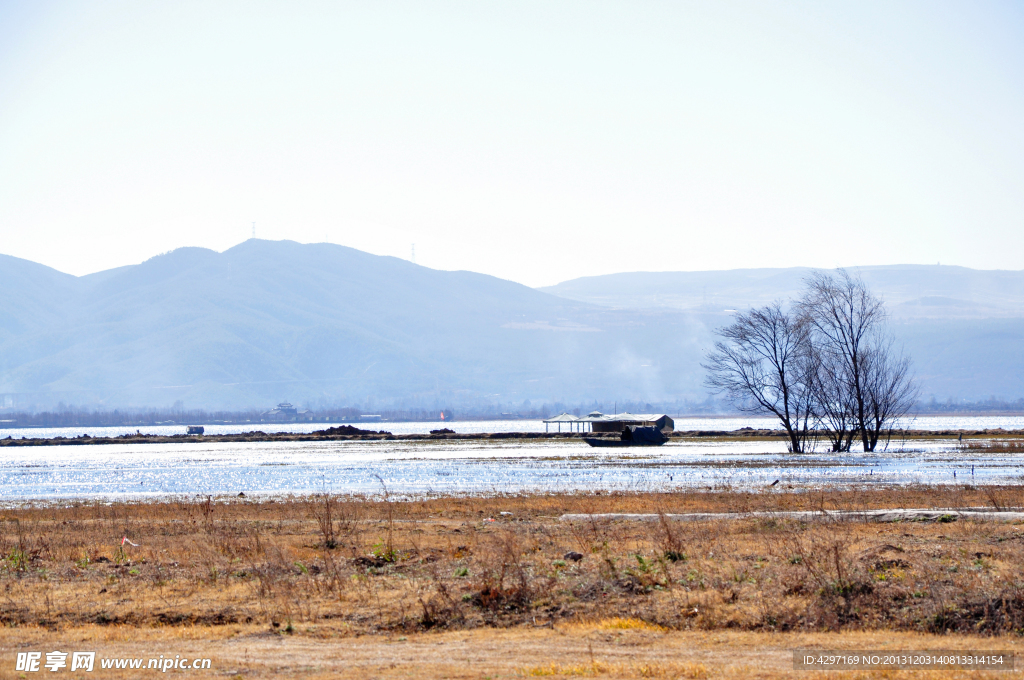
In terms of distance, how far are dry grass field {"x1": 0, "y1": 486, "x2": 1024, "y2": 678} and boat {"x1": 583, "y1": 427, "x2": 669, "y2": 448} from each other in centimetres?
7930

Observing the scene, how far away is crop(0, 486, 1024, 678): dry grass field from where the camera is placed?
13766 mm

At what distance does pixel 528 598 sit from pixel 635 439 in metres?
91.2

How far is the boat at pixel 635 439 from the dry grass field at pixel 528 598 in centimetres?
7930

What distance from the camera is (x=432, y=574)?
19.1 metres

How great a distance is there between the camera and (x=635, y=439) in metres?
107

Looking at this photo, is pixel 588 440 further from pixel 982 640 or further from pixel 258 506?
pixel 982 640

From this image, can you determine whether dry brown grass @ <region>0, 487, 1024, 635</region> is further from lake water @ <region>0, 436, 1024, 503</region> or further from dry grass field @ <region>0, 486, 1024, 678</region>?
lake water @ <region>0, 436, 1024, 503</region>

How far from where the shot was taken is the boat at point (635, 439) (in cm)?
10512

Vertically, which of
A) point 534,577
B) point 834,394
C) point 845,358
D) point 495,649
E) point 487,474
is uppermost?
point 845,358

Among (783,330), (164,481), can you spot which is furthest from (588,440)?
(164,481)

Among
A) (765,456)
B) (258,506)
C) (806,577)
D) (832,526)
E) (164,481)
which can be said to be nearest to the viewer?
(806,577)

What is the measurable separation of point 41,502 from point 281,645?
32.5 metres

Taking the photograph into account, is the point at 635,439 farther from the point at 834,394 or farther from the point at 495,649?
the point at 495,649

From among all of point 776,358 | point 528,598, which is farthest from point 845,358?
point 528,598
